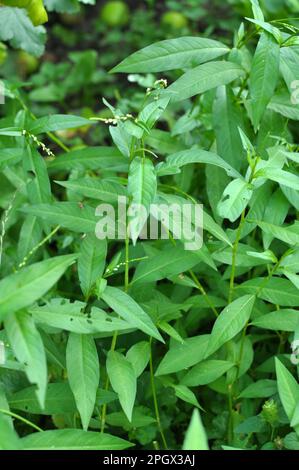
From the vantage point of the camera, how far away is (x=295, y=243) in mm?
1548

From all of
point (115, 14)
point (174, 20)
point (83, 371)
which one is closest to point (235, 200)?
point (83, 371)

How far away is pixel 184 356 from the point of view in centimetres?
163

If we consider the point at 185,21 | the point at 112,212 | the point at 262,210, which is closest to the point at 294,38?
the point at 262,210

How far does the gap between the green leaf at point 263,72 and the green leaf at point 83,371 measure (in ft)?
2.03

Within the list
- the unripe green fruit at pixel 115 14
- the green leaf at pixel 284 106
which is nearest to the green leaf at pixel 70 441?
the green leaf at pixel 284 106

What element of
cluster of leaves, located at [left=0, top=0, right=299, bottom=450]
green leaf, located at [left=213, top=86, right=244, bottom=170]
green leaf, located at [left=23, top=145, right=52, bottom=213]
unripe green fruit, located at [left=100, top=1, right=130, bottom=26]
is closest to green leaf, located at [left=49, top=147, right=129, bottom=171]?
cluster of leaves, located at [left=0, top=0, right=299, bottom=450]

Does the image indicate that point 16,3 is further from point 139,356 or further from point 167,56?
point 139,356

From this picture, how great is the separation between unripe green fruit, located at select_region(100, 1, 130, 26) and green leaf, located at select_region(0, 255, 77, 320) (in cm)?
230

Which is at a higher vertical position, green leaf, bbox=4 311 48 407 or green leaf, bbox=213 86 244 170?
green leaf, bbox=213 86 244 170

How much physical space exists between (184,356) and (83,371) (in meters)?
0.27

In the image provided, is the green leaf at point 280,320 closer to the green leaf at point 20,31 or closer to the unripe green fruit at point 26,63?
the green leaf at point 20,31

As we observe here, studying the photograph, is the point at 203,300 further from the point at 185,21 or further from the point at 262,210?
the point at 185,21

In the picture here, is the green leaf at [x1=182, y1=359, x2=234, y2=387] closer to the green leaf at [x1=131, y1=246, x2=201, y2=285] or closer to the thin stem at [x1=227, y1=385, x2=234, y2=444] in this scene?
the thin stem at [x1=227, y1=385, x2=234, y2=444]

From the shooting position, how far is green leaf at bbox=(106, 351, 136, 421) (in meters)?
1.46
